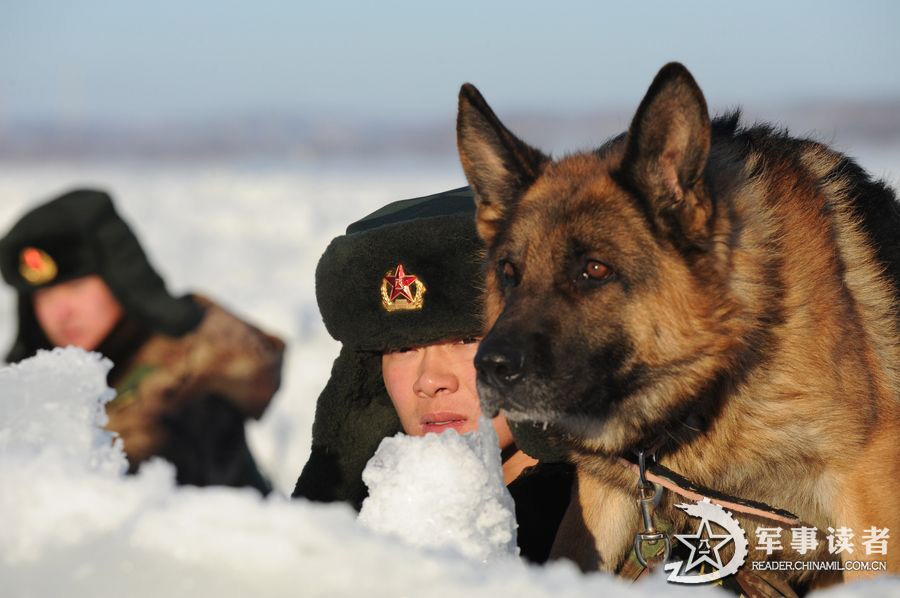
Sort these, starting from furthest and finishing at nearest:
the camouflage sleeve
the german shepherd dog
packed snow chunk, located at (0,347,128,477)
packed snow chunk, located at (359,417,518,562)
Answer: the camouflage sleeve < the german shepherd dog < packed snow chunk, located at (359,417,518,562) < packed snow chunk, located at (0,347,128,477)

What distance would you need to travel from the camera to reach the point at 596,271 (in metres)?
2.46

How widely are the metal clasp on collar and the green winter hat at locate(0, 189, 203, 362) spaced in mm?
4341

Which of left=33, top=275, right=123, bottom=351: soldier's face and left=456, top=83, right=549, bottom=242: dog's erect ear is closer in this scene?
left=456, top=83, right=549, bottom=242: dog's erect ear

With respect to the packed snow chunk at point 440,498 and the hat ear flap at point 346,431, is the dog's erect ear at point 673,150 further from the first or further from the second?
the hat ear flap at point 346,431

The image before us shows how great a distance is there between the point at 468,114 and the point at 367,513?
128 cm

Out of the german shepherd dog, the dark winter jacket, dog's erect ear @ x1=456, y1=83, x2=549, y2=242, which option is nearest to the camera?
the german shepherd dog

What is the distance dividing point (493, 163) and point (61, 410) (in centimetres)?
152

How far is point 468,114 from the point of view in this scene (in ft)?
8.98

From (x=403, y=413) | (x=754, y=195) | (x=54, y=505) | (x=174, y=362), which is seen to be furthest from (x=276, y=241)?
(x=54, y=505)

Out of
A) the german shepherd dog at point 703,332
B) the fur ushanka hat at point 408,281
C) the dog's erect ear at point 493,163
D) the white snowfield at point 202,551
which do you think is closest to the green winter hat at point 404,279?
the fur ushanka hat at point 408,281

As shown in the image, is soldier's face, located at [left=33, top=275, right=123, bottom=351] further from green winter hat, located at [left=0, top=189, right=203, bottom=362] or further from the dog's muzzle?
the dog's muzzle

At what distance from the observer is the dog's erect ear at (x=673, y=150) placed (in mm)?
2270

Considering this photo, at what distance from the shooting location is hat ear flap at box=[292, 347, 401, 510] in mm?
3350

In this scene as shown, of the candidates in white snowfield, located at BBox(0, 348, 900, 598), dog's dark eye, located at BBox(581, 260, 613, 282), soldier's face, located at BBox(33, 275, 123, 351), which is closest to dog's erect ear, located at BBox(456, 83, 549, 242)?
dog's dark eye, located at BBox(581, 260, 613, 282)
